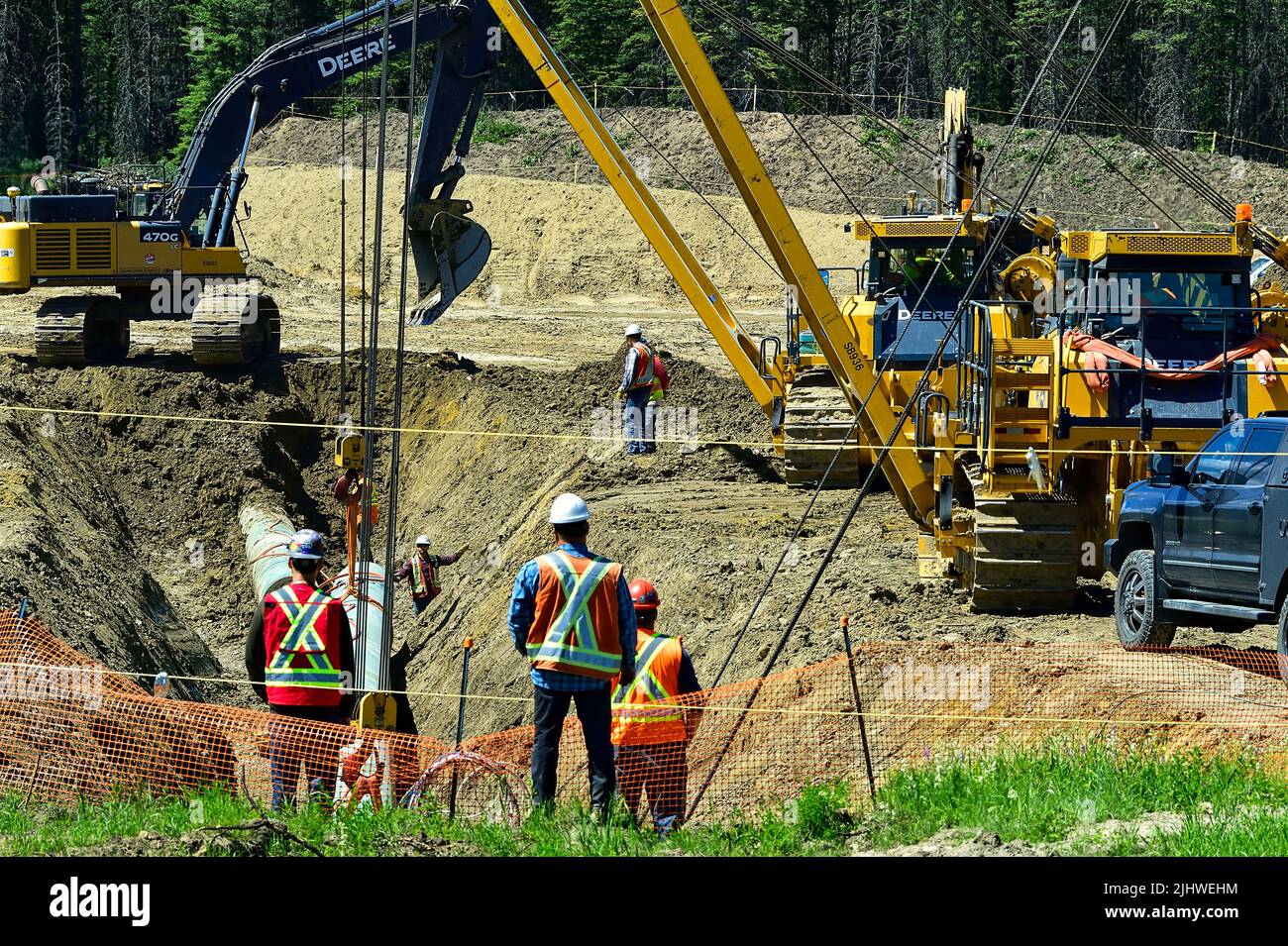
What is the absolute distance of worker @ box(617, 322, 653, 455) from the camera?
20.8 meters

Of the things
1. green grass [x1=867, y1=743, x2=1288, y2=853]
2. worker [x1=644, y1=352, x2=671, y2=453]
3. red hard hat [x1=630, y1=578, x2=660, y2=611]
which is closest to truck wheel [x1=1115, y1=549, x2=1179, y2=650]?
green grass [x1=867, y1=743, x2=1288, y2=853]

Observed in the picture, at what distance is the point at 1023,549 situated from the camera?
535 inches

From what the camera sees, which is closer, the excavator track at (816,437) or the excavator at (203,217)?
the excavator track at (816,437)

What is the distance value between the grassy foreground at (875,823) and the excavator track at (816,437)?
11.0m

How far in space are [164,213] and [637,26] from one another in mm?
35491

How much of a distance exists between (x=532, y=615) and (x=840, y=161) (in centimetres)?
4379

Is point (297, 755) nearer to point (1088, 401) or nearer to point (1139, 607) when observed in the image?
point (1139, 607)

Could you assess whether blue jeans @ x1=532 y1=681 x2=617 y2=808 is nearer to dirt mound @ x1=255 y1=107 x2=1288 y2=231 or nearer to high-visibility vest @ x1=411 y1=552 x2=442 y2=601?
high-visibility vest @ x1=411 y1=552 x2=442 y2=601

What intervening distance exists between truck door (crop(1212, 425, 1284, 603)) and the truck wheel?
80 cm

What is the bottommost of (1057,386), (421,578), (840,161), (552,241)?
(421,578)

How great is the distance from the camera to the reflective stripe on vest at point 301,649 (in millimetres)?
9336

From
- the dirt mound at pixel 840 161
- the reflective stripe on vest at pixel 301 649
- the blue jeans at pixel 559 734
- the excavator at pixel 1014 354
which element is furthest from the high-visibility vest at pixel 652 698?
the dirt mound at pixel 840 161
